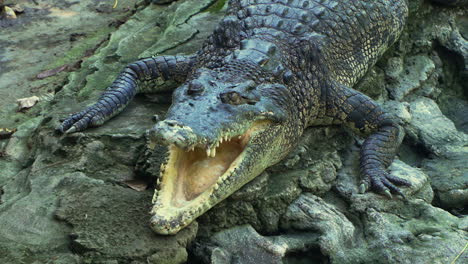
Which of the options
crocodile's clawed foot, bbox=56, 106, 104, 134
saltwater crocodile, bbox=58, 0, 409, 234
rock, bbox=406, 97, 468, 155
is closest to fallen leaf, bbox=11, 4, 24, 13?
saltwater crocodile, bbox=58, 0, 409, 234

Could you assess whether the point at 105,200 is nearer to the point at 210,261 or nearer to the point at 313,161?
the point at 210,261

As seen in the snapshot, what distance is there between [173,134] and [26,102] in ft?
9.11

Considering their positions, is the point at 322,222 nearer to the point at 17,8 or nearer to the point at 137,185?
the point at 137,185

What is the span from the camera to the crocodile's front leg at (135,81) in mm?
3973

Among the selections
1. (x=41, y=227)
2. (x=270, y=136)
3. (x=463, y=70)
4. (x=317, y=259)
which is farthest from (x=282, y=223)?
(x=463, y=70)

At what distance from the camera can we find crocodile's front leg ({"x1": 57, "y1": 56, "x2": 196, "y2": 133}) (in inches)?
156

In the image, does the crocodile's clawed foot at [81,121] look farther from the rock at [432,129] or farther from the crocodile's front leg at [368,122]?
A: the rock at [432,129]

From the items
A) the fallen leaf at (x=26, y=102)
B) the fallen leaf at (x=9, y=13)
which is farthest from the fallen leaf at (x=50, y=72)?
the fallen leaf at (x=9, y=13)

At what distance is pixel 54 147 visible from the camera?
3660mm

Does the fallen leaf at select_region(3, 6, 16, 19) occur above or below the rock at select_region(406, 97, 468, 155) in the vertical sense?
below

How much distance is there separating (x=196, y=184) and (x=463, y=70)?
3632 millimetres

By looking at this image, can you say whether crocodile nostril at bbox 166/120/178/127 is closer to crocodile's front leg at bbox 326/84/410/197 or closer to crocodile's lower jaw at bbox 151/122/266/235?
crocodile's lower jaw at bbox 151/122/266/235

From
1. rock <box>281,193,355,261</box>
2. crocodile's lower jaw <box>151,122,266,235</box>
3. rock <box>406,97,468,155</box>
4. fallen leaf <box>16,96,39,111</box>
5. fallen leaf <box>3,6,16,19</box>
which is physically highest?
rock <box>406,97,468,155</box>

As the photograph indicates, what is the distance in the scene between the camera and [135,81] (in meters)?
4.36
